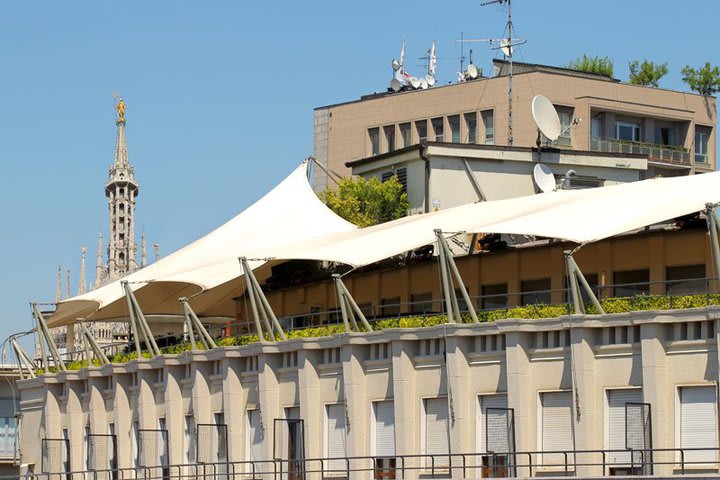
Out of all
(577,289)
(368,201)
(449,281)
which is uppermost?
(368,201)

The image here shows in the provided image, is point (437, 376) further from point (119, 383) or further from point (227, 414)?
point (119, 383)

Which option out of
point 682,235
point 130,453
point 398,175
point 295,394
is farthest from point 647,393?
point 398,175

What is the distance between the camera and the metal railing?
51.8 meters

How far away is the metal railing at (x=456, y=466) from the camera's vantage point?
2041 inches

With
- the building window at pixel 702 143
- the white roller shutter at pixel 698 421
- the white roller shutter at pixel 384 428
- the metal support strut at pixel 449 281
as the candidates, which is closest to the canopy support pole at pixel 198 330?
the white roller shutter at pixel 384 428

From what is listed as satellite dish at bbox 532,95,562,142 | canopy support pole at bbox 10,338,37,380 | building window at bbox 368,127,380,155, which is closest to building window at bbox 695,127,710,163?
building window at bbox 368,127,380,155

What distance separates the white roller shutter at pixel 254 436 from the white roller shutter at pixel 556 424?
1388cm

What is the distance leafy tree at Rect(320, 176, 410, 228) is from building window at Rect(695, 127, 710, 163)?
29735mm

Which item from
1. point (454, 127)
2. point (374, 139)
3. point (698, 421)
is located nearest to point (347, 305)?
point (698, 421)

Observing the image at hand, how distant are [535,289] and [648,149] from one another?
175 ft

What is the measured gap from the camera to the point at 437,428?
193 ft

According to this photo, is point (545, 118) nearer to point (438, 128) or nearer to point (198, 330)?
point (198, 330)

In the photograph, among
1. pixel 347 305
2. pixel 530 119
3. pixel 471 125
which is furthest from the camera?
pixel 471 125

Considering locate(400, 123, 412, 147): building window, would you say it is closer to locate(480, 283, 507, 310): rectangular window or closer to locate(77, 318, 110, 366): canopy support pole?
locate(77, 318, 110, 366): canopy support pole
